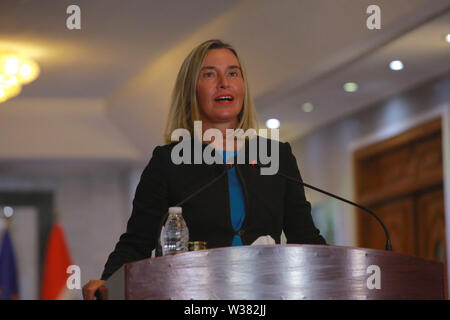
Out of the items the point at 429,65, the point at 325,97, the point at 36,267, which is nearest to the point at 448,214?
the point at 429,65

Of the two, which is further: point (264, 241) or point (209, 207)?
point (209, 207)

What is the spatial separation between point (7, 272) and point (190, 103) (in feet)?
26.1

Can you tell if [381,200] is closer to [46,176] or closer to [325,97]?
[325,97]

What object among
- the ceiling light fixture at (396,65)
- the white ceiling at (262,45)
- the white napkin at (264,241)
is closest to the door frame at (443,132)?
the white ceiling at (262,45)

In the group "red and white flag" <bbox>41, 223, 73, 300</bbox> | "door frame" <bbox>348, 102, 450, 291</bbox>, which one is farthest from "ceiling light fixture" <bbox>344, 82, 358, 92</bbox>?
"red and white flag" <bbox>41, 223, 73, 300</bbox>

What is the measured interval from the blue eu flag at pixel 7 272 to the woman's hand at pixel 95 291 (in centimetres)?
826

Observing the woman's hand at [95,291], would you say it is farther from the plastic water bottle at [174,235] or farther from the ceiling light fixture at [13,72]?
the ceiling light fixture at [13,72]

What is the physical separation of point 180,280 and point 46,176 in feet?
29.2

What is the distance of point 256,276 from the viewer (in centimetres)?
166

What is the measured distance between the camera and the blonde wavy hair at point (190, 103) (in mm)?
2410

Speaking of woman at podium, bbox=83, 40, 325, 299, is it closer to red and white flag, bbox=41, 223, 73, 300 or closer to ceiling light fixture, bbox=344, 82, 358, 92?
ceiling light fixture, bbox=344, 82, 358, 92

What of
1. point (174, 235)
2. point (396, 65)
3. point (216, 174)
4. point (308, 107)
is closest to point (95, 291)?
point (174, 235)

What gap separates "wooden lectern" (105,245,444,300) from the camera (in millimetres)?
1642

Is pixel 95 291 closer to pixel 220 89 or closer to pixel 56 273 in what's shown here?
pixel 220 89
